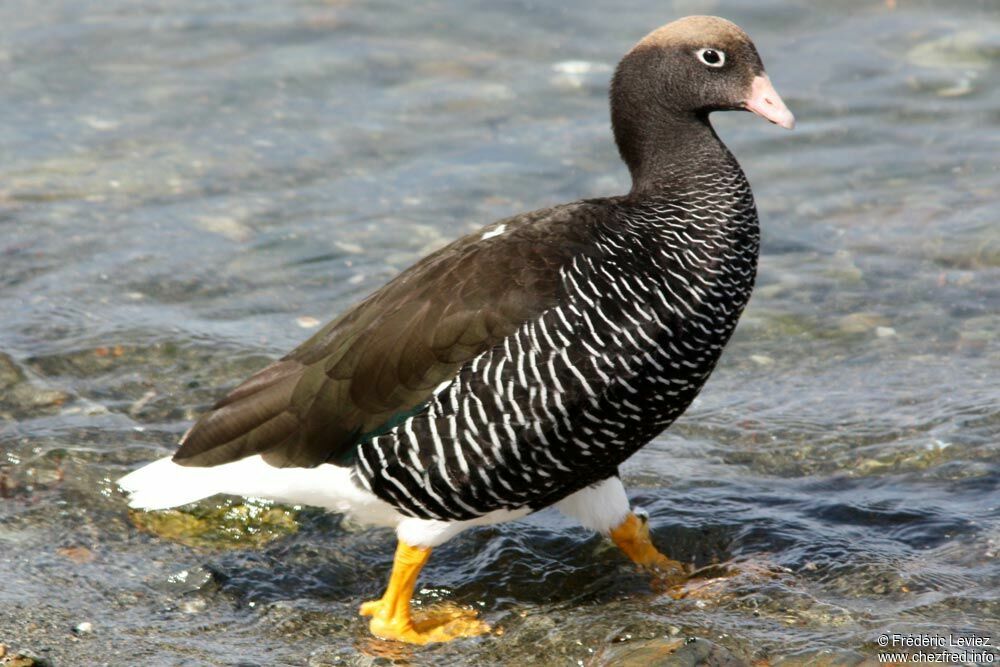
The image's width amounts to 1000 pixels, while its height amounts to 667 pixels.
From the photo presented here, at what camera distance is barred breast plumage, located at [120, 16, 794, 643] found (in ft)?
19.0

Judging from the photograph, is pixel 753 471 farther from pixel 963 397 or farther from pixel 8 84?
pixel 8 84

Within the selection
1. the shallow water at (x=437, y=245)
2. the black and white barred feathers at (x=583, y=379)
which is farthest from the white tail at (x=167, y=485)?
the black and white barred feathers at (x=583, y=379)

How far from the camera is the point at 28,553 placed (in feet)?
21.0

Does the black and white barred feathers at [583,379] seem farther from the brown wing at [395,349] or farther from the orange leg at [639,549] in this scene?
the orange leg at [639,549]

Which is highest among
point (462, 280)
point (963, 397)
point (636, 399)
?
point (462, 280)

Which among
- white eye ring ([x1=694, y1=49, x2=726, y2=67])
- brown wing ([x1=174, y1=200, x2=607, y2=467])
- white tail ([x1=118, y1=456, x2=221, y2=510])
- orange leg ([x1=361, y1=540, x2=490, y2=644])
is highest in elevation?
white eye ring ([x1=694, y1=49, x2=726, y2=67])

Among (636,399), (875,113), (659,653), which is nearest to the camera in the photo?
(659,653)

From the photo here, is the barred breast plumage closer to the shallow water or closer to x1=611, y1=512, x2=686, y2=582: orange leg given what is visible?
x1=611, y1=512, x2=686, y2=582: orange leg

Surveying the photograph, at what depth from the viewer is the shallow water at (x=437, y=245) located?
20.0ft

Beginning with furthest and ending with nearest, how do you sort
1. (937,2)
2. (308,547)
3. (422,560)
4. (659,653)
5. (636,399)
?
(937,2), (308,547), (422,560), (636,399), (659,653)

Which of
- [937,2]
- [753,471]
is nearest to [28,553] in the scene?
[753,471]

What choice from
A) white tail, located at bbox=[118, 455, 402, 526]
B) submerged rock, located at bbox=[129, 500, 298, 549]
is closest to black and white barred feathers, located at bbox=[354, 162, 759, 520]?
white tail, located at bbox=[118, 455, 402, 526]

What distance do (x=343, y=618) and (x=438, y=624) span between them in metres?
0.41

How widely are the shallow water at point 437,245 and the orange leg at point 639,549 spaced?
0.41ft
